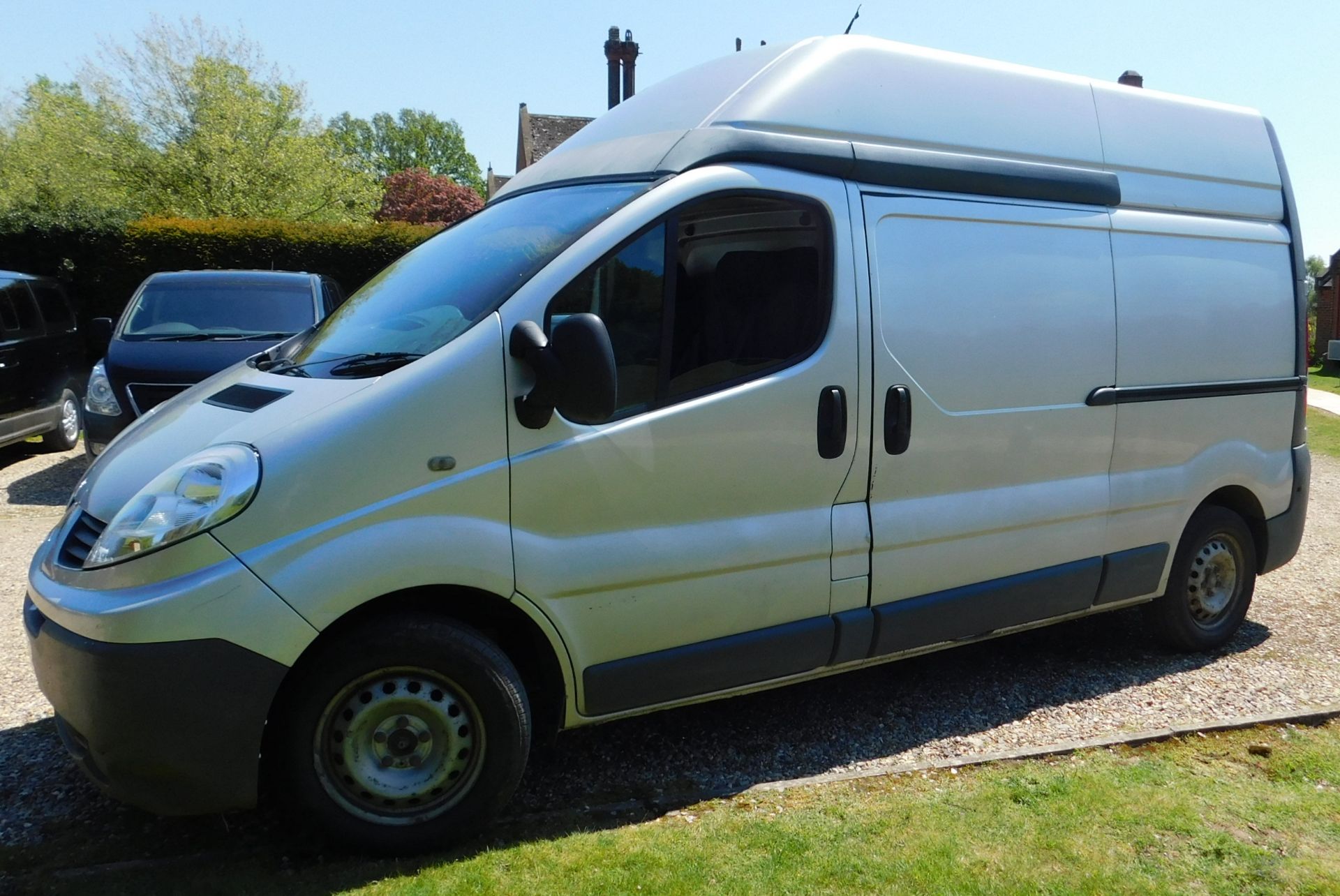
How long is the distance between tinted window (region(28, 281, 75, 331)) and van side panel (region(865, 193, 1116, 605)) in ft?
33.8

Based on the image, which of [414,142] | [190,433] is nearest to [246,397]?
[190,433]

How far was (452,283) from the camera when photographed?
3.63 m

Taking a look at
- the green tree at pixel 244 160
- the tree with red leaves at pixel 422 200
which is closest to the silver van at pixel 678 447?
the green tree at pixel 244 160

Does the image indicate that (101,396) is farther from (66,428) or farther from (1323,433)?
(1323,433)

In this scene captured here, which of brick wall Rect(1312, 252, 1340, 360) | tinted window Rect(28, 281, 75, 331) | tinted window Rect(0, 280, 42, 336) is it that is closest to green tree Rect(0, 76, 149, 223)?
tinted window Rect(28, 281, 75, 331)

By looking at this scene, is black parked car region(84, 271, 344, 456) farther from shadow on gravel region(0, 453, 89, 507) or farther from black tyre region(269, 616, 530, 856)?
black tyre region(269, 616, 530, 856)

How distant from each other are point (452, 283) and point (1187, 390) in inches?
139

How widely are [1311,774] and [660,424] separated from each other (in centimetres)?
288

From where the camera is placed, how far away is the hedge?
631 inches

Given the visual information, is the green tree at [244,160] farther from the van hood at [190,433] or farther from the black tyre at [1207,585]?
the black tyre at [1207,585]

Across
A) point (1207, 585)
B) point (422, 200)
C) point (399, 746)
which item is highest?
point (422, 200)

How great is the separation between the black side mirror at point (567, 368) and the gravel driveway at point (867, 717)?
149 cm

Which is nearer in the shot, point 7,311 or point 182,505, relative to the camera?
point 182,505

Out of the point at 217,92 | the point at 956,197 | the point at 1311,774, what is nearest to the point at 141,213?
the point at 217,92
